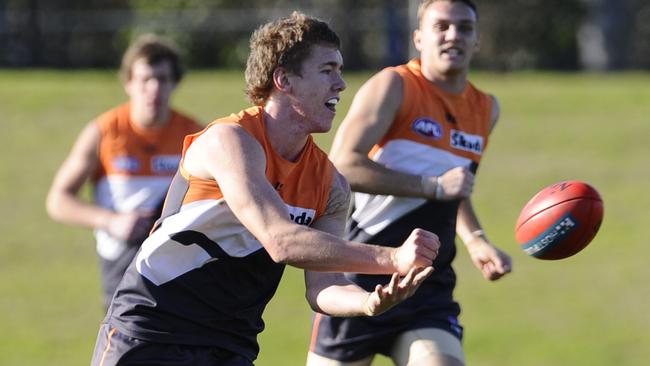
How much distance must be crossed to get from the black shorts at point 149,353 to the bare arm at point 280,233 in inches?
26.2

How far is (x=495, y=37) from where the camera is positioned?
29.3 meters

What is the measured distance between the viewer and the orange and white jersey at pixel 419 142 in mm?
6363

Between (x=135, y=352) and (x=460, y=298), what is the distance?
9.54 metres

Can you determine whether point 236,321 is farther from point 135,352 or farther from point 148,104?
point 148,104

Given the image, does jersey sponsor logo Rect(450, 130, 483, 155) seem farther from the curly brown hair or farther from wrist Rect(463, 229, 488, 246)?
the curly brown hair

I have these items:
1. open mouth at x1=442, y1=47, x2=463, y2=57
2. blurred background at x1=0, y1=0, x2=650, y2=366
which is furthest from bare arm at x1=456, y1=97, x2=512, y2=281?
blurred background at x1=0, y1=0, x2=650, y2=366

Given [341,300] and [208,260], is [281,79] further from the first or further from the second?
[341,300]

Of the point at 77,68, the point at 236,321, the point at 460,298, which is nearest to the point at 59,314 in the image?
the point at 460,298

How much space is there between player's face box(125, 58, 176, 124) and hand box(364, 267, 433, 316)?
11.7 feet

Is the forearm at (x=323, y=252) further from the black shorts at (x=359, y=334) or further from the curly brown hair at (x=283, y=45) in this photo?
the black shorts at (x=359, y=334)

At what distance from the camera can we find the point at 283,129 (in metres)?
4.89

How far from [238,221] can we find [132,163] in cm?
339

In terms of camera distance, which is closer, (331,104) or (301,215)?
(331,104)

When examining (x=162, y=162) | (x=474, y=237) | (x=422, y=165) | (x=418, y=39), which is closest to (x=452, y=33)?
(x=418, y=39)
